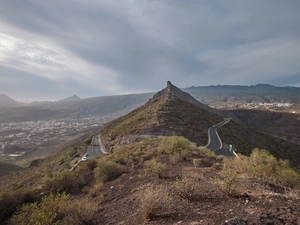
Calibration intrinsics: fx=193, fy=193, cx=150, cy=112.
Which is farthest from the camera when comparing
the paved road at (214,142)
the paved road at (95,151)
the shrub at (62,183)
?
the paved road at (214,142)

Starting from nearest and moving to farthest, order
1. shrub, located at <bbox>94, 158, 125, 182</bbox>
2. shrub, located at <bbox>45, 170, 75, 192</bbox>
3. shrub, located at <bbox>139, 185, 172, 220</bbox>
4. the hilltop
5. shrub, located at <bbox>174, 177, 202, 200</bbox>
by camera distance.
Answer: the hilltop → shrub, located at <bbox>139, 185, 172, 220</bbox> → shrub, located at <bbox>174, 177, 202, 200</bbox> → shrub, located at <bbox>94, 158, 125, 182</bbox> → shrub, located at <bbox>45, 170, 75, 192</bbox>

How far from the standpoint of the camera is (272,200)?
5.96m

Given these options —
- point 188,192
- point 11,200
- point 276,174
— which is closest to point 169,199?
point 188,192

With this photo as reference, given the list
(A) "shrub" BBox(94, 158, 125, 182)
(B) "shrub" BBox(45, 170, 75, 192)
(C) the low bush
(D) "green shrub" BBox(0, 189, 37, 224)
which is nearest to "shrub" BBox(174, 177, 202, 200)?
(C) the low bush

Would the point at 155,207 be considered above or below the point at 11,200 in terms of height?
above

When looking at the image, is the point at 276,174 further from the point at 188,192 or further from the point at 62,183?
the point at 62,183

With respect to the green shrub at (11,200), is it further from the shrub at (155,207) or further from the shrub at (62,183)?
the shrub at (155,207)

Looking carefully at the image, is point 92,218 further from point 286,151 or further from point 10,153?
point 10,153

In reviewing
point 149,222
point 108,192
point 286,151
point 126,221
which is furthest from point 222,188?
point 286,151

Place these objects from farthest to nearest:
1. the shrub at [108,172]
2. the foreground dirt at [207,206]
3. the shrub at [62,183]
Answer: the shrub at [62,183] < the shrub at [108,172] < the foreground dirt at [207,206]

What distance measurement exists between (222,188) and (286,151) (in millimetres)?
54577

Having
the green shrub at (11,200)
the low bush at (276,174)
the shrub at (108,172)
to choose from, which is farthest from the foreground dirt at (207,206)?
the green shrub at (11,200)

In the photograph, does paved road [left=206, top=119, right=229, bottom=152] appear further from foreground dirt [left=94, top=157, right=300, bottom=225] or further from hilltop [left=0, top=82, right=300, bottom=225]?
foreground dirt [left=94, top=157, right=300, bottom=225]

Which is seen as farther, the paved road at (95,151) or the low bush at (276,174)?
the paved road at (95,151)
